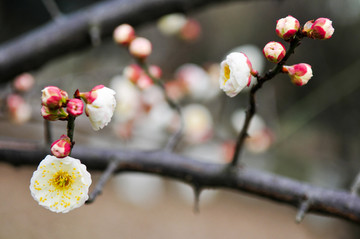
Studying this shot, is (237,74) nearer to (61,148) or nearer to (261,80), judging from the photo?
(261,80)

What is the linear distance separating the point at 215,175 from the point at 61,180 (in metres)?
0.27

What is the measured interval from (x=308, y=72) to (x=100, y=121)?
0.74 feet

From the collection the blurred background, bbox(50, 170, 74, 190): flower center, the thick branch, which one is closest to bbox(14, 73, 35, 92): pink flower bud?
the blurred background

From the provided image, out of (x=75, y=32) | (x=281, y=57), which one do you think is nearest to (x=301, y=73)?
(x=281, y=57)

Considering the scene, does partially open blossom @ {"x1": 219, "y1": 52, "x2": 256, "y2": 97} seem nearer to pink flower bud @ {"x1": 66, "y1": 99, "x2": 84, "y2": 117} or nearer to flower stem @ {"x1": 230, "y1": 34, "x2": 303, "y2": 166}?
flower stem @ {"x1": 230, "y1": 34, "x2": 303, "y2": 166}

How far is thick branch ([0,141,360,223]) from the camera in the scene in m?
0.57

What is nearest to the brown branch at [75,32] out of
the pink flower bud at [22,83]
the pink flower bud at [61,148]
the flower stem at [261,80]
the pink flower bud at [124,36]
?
the pink flower bud at [22,83]

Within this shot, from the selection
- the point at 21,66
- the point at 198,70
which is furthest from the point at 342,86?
the point at 21,66

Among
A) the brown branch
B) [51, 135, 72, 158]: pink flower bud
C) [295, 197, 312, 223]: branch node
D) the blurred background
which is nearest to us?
[51, 135, 72, 158]: pink flower bud

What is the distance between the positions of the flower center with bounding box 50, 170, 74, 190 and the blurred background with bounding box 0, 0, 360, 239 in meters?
0.26

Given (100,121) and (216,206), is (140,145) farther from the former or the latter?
(100,121)

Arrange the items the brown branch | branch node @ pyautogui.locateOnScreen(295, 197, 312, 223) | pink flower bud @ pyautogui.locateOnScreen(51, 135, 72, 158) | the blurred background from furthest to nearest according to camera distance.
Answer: the blurred background
the brown branch
branch node @ pyautogui.locateOnScreen(295, 197, 312, 223)
pink flower bud @ pyautogui.locateOnScreen(51, 135, 72, 158)

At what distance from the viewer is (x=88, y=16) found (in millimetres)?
821

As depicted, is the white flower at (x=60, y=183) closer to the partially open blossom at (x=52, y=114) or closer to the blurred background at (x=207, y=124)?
the partially open blossom at (x=52, y=114)
